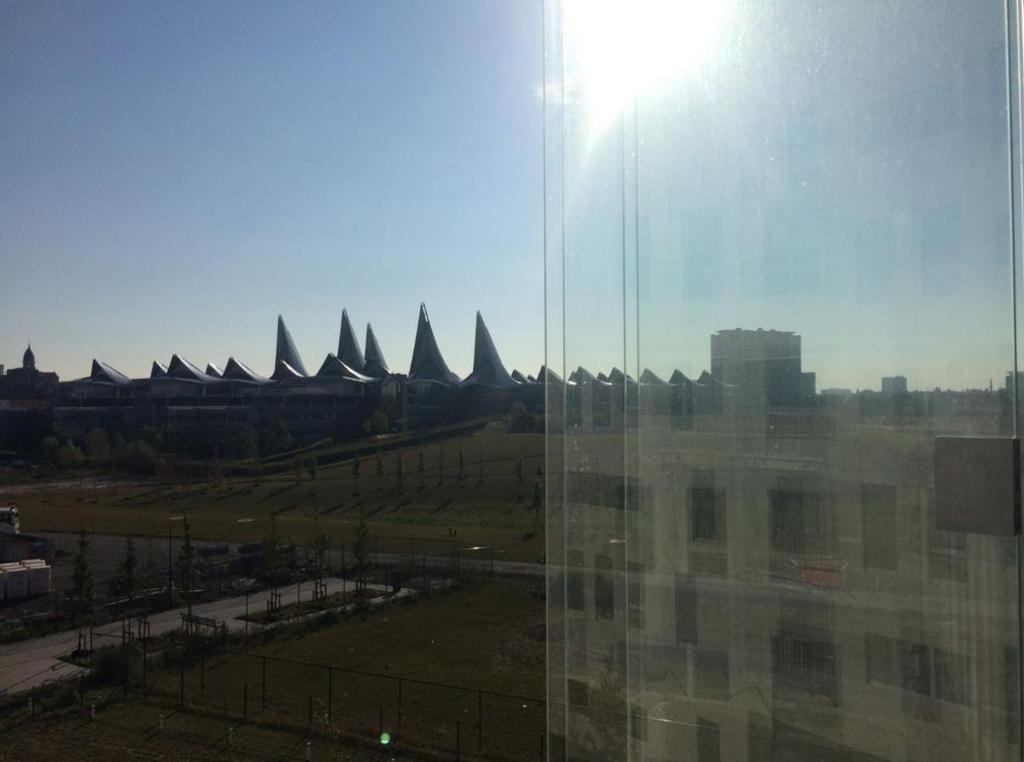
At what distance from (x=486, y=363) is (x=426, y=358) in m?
2.00

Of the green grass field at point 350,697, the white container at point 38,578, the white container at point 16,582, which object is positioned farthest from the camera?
the white container at point 38,578

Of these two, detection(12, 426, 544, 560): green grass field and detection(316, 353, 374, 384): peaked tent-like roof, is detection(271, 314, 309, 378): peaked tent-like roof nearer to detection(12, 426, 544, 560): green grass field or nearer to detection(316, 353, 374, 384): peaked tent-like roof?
detection(316, 353, 374, 384): peaked tent-like roof

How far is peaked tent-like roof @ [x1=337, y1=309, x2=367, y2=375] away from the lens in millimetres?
28031

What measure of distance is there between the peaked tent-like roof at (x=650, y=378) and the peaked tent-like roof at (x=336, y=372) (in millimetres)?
19629

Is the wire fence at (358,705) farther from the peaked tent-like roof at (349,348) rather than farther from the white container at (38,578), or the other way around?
the peaked tent-like roof at (349,348)

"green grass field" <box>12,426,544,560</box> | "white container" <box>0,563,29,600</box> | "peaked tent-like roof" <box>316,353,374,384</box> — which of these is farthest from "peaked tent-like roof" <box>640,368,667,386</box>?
"peaked tent-like roof" <box>316,353,374,384</box>

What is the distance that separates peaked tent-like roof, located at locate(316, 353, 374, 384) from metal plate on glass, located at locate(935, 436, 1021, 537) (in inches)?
782

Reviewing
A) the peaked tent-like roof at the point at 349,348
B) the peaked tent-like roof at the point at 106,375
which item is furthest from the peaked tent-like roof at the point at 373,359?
the peaked tent-like roof at the point at 106,375

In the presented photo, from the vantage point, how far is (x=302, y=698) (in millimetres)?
4008

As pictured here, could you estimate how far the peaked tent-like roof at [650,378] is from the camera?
759 mm

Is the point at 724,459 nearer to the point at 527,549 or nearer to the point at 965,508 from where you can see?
the point at 965,508

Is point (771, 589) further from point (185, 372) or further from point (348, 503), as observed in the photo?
point (185, 372)

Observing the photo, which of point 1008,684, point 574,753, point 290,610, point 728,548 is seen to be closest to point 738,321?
point 728,548

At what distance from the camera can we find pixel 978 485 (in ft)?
1.83
